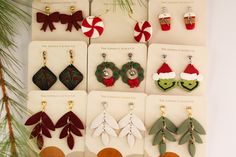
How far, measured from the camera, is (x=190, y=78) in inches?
28.5

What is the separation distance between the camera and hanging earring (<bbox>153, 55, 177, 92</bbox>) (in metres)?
0.73

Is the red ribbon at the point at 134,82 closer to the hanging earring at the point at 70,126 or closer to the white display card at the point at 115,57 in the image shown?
the white display card at the point at 115,57

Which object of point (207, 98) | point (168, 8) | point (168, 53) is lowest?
point (207, 98)

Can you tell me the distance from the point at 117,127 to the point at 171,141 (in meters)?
0.12

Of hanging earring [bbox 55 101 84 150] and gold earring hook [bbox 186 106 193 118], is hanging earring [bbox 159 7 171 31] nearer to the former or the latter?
gold earring hook [bbox 186 106 193 118]

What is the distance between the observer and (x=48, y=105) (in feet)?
2.51

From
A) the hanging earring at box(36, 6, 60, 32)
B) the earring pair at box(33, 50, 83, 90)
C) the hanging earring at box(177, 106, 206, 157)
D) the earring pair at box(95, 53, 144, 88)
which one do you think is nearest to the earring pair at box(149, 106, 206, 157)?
the hanging earring at box(177, 106, 206, 157)

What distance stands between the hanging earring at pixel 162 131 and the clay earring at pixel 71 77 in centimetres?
20

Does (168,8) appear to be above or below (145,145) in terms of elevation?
above

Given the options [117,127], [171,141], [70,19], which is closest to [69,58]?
[70,19]

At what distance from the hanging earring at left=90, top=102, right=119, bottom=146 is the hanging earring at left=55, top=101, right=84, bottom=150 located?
0.03m

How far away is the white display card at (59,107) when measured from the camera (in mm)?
756

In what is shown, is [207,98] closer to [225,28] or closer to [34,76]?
[225,28]

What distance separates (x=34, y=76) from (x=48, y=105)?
74mm
